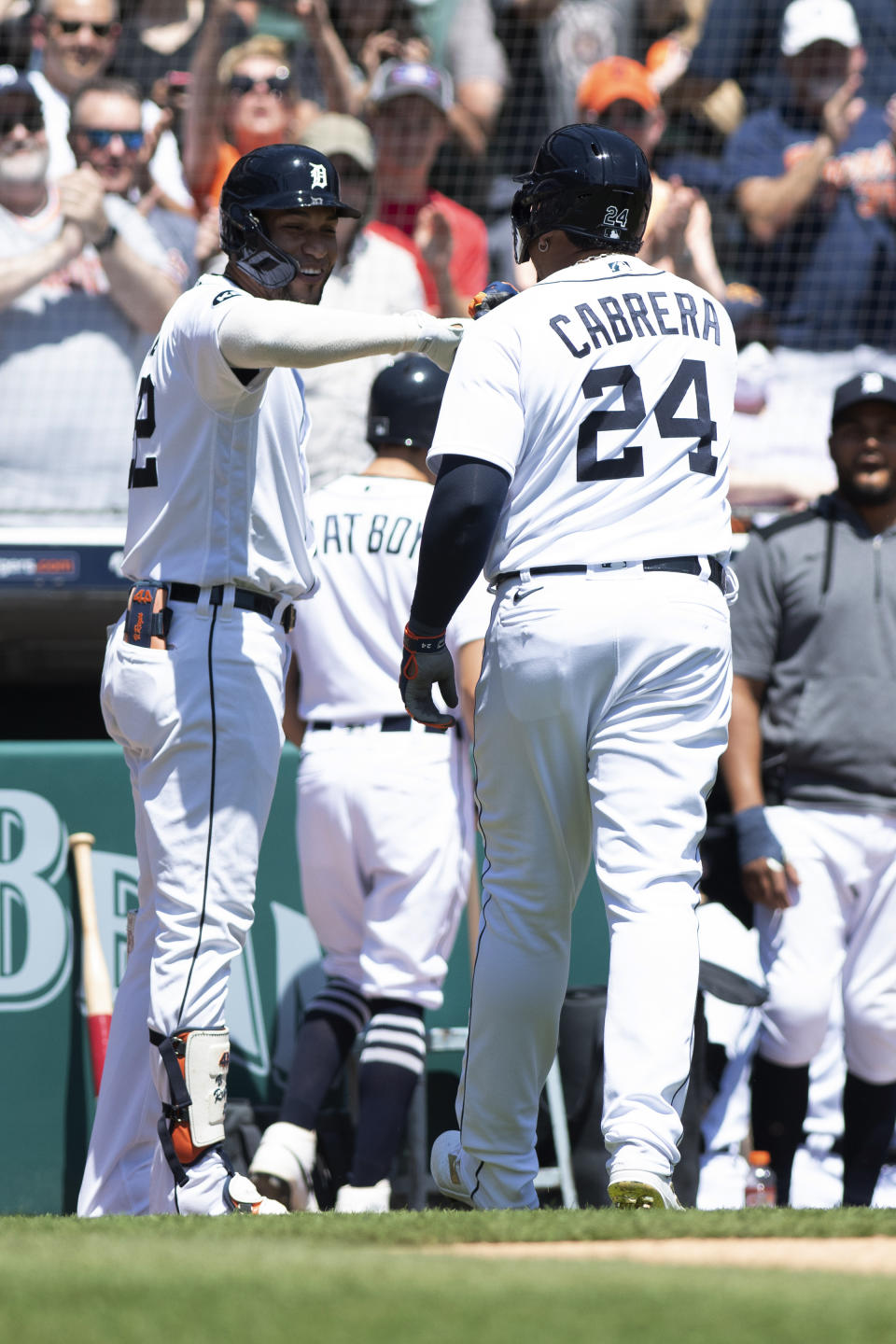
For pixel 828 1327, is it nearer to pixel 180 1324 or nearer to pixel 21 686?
pixel 180 1324

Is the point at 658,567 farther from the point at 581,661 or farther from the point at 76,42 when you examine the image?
the point at 76,42

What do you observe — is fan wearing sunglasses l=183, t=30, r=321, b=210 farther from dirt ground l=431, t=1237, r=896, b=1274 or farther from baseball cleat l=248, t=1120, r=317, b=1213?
dirt ground l=431, t=1237, r=896, b=1274

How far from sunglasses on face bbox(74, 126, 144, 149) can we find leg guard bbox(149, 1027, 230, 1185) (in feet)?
14.7

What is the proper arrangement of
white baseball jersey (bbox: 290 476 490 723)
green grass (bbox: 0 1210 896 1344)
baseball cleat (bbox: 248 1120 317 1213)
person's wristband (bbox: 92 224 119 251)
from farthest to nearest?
person's wristband (bbox: 92 224 119 251)
white baseball jersey (bbox: 290 476 490 723)
baseball cleat (bbox: 248 1120 317 1213)
green grass (bbox: 0 1210 896 1344)

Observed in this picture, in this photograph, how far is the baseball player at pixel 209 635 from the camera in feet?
10.2

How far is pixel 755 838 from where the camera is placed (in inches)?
176

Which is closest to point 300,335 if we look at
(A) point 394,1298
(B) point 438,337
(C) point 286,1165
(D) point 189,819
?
(B) point 438,337

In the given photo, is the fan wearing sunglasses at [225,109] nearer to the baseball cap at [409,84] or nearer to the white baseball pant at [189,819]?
the baseball cap at [409,84]

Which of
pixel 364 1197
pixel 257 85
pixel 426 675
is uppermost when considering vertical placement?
pixel 257 85

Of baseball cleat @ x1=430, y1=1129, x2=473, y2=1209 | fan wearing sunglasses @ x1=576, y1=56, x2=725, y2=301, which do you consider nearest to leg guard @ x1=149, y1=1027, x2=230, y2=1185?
baseball cleat @ x1=430, y1=1129, x2=473, y2=1209

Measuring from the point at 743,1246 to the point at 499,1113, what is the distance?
0.85 metres

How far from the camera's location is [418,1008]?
13.8 ft

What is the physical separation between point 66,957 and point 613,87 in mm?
4221

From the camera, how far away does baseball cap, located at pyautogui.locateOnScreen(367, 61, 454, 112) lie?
685 centimetres
